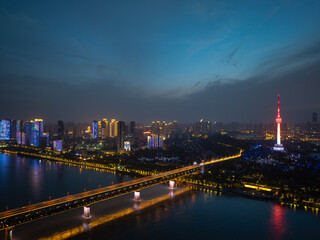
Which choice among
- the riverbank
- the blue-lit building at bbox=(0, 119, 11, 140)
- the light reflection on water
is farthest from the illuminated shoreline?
the blue-lit building at bbox=(0, 119, 11, 140)

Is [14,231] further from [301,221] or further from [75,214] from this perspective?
[301,221]

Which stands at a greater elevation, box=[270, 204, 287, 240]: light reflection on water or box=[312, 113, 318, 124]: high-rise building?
box=[312, 113, 318, 124]: high-rise building

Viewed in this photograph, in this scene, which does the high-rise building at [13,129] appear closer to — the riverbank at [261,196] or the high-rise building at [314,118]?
the riverbank at [261,196]

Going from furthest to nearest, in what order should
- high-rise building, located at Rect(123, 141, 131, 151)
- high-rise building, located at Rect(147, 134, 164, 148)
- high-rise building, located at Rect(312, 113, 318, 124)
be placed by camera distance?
high-rise building, located at Rect(312, 113, 318, 124), high-rise building, located at Rect(147, 134, 164, 148), high-rise building, located at Rect(123, 141, 131, 151)

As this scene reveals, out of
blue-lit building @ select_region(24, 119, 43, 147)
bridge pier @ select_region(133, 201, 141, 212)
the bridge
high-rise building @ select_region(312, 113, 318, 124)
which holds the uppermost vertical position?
high-rise building @ select_region(312, 113, 318, 124)

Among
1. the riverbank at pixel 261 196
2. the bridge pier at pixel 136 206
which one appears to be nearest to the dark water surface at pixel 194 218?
the bridge pier at pixel 136 206

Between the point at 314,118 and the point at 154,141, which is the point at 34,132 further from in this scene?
the point at 314,118

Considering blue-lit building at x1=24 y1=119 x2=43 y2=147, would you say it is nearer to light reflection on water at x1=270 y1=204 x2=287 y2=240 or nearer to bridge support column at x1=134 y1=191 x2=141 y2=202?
bridge support column at x1=134 y1=191 x2=141 y2=202

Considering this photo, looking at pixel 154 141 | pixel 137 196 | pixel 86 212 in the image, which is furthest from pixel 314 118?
pixel 86 212

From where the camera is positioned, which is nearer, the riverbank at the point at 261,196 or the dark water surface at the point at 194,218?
the dark water surface at the point at 194,218
